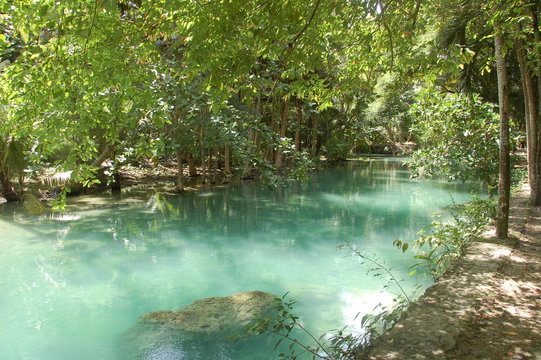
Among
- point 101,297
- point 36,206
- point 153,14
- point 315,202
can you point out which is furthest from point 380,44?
point 36,206

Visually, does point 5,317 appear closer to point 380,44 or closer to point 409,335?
point 409,335

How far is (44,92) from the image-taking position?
131 inches

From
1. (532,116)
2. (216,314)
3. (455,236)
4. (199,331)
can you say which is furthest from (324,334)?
(532,116)

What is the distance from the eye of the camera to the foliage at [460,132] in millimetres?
8227

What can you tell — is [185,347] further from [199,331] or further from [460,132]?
[460,132]

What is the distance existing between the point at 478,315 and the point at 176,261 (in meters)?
6.20

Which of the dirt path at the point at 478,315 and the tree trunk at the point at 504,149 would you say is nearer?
the dirt path at the point at 478,315

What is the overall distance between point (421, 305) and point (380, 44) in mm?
3411

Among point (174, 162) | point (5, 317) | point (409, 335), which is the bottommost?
point (5, 317)

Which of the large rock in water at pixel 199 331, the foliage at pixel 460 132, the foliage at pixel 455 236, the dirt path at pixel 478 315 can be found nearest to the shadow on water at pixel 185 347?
the large rock in water at pixel 199 331

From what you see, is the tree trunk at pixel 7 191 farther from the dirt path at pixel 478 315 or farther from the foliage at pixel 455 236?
the dirt path at pixel 478 315

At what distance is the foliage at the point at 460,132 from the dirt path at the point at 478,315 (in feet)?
11.7

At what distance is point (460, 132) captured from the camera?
335 inches

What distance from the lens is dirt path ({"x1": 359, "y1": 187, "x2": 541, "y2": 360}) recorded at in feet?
9.44
